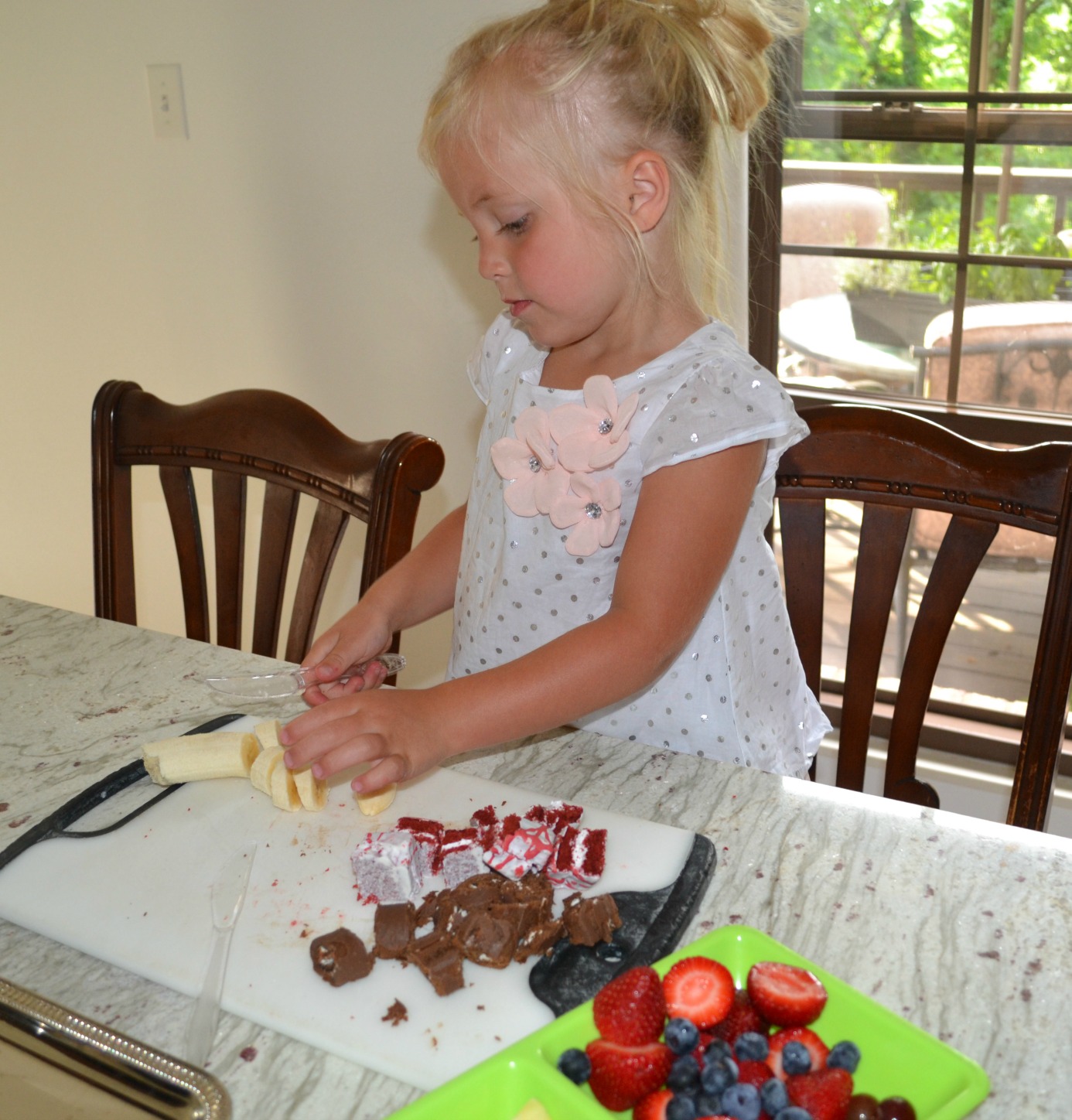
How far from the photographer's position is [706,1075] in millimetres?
552

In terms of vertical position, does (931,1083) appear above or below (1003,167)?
below

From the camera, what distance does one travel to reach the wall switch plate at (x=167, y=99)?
6.75ft

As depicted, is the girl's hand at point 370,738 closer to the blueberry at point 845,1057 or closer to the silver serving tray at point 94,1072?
the silver serving tray at point 94,1072

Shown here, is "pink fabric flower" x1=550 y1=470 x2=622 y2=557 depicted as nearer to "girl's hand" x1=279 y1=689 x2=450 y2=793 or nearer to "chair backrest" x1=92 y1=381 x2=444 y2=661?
"chair backrest" x1=92 y1=381 x2=444 y2=661

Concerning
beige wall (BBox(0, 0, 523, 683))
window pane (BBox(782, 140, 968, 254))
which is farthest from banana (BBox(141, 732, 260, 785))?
window pane (BBox(782, 140, 968, 254))

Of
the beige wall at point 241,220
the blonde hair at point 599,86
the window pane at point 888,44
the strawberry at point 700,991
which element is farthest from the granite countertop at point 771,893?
the window pane at point 888,44

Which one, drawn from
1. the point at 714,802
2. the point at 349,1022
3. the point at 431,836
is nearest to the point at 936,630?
the point at 714,802

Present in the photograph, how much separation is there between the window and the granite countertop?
1.15m

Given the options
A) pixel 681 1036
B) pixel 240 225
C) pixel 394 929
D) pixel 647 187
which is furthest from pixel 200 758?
pixel 240 225

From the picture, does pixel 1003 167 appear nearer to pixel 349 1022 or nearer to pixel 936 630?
pixel 936 630

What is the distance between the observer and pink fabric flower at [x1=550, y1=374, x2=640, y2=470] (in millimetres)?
1072

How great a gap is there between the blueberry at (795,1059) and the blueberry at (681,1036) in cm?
4

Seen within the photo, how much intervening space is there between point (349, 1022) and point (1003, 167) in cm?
160

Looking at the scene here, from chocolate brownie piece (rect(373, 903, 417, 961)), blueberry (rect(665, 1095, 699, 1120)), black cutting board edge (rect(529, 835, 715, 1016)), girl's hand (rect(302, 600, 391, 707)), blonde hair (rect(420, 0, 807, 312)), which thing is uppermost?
blonde hair (rect(420, 0, 807, 312))
